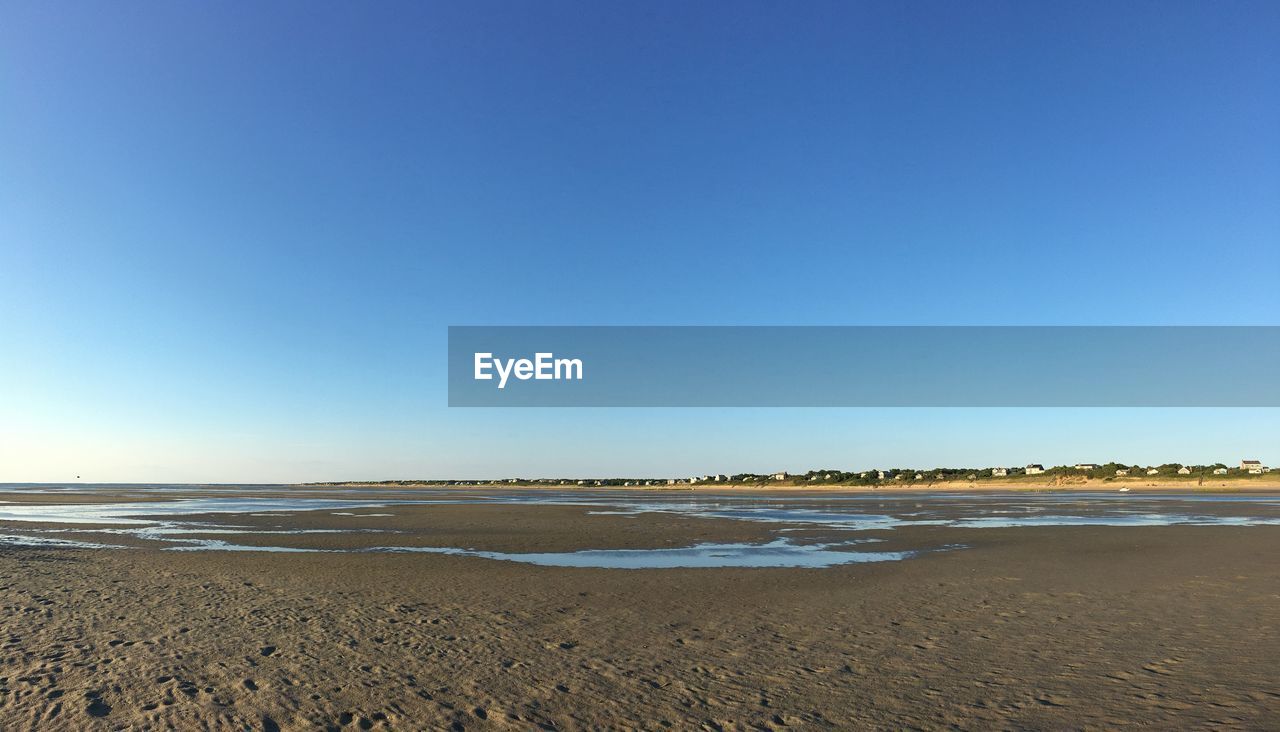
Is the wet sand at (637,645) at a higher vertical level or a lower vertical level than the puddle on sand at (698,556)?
higher

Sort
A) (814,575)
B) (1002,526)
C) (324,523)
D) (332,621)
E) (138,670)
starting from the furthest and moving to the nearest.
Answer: (324,523), (1002,526), (814,575), (332,621), (138,670)

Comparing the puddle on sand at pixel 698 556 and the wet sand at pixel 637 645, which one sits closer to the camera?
the wet sand at pixel 637 645

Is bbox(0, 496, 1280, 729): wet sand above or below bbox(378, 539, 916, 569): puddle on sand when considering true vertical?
above

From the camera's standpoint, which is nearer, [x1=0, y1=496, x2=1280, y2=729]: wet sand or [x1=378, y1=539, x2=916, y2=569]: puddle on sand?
[x1=0, y1=496, x2=1280, y2=729]: wet sand

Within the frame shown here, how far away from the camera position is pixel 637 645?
10.2 m

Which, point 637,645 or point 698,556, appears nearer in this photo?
point 637,645

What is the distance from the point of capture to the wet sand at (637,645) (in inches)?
290

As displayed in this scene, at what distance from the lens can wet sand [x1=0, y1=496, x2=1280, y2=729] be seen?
736 cm

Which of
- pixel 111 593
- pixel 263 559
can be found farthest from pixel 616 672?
pixel 263 559

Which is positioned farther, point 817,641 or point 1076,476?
point 1076,476

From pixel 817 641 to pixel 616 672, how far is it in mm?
3383

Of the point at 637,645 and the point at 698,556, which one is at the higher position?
the point at 637,645

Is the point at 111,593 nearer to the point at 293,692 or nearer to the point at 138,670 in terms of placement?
the point at 138,670

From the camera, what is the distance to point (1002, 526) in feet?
103
